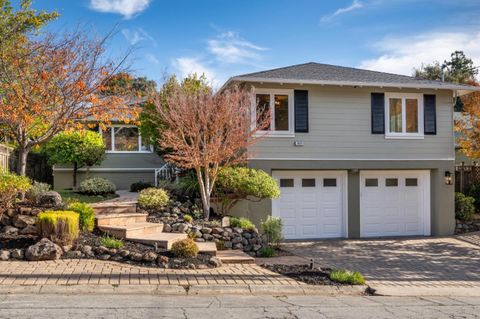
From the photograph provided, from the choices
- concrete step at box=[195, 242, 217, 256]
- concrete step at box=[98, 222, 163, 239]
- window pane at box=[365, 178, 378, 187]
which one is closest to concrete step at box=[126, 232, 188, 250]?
concrete step at box=[98, 222, 163, 239]

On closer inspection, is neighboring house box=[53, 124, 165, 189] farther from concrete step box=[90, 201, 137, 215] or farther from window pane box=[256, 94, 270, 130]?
concrete step box=[90, 201, 137, 215]

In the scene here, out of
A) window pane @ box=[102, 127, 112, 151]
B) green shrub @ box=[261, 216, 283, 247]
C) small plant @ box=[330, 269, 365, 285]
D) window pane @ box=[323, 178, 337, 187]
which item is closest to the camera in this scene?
small plant @ box=[330, 269, 365, 285]

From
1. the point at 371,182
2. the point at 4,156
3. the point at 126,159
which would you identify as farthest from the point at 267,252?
the point at 126,159

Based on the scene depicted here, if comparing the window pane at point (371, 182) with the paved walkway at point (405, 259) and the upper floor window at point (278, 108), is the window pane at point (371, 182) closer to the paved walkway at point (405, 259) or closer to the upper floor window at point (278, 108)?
the paved walkway at point (405, 259)

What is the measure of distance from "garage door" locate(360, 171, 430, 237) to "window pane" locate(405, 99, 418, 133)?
153cm

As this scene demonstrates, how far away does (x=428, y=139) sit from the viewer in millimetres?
16594

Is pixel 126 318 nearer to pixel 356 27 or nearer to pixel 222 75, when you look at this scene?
pixel 356 27

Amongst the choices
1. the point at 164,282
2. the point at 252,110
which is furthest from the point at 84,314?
the point at 252,110

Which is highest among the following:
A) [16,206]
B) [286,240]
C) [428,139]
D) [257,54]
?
[257,54]

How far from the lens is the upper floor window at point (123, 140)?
20875 mm

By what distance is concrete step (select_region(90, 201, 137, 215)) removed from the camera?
1177 centimetres

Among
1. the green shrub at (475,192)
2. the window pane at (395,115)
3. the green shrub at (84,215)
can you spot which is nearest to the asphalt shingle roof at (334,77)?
the window pane at (395,115)

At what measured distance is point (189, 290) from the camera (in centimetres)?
773

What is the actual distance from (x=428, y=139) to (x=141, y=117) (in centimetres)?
986
